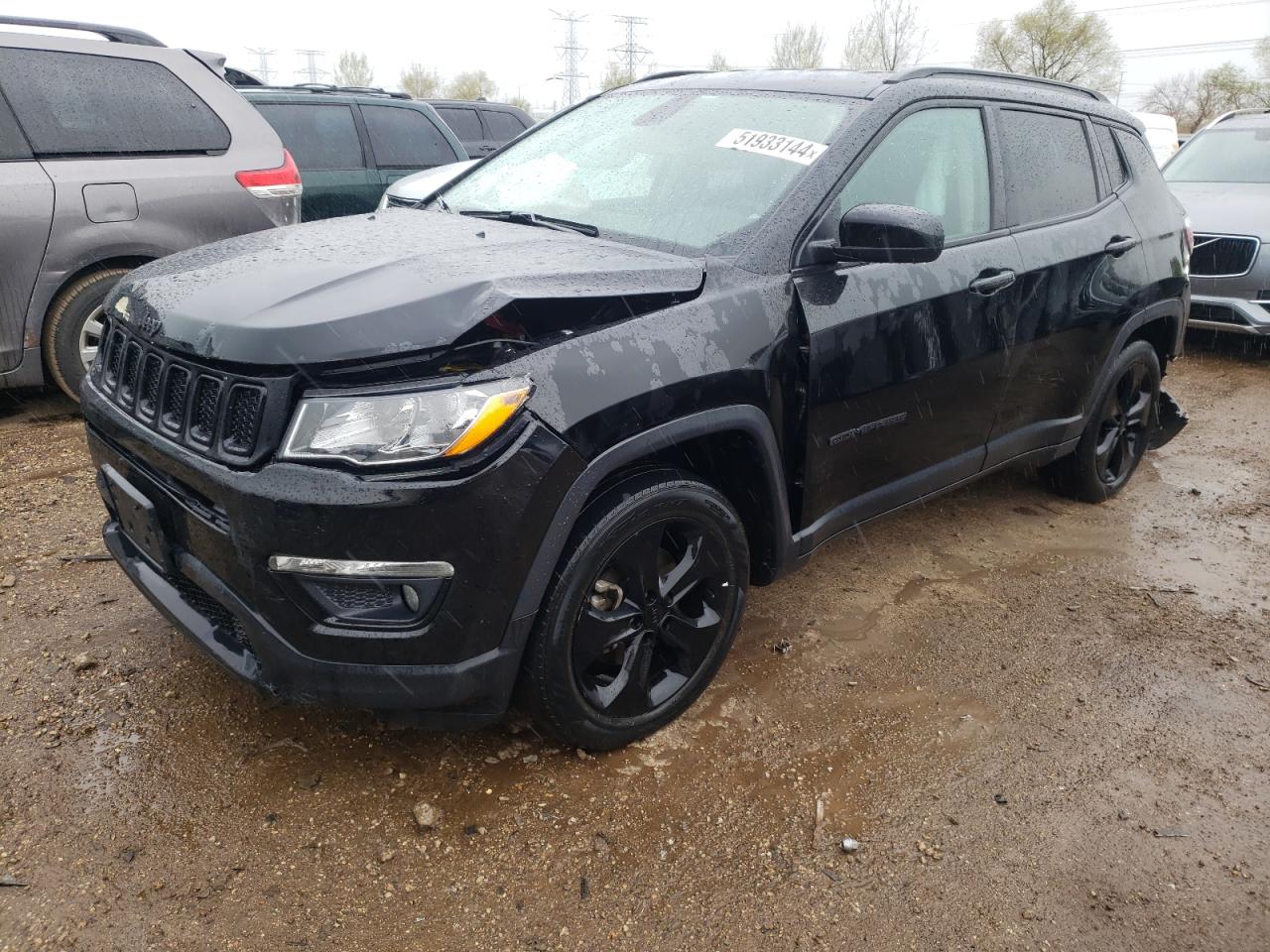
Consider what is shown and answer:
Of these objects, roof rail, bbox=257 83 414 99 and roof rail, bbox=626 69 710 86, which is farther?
roof rail, bbox=257 83 414 99

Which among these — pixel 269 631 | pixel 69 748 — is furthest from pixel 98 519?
pixel 269 631

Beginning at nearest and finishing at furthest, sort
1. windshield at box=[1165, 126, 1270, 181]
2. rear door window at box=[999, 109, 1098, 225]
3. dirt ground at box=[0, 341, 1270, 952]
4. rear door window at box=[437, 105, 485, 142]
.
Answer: dirt ground at box=[0, 341, 1270, 952] → rear door window at box=[999, 109, 1098, 225] → windshield at box=[1165, 126, 1270, 181] → rear door window at box=[437, 105, 485, 142]

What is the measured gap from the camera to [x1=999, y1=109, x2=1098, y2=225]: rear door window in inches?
137

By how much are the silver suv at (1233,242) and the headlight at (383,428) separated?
23.3ft

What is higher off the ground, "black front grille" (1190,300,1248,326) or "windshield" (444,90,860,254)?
"windshield" (444,90,860,254)

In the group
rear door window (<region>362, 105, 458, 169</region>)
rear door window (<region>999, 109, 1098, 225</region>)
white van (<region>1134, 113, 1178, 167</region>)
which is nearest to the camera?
rear door window (<region>999, 109, 1098, 225</region>)

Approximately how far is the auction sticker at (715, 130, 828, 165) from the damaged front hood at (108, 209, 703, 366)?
54 centimetres

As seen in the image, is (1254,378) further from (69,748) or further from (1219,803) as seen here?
(69,748)

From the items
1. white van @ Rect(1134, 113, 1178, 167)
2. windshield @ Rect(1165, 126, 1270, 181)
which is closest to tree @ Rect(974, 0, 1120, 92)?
white van @ Rect(1134, 113, 1178, 167)

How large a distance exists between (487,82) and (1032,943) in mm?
82774

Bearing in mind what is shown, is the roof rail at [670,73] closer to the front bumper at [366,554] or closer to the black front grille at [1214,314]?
the front bumper at [366,554]

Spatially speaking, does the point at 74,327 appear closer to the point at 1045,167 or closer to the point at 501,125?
the point at 1045,167

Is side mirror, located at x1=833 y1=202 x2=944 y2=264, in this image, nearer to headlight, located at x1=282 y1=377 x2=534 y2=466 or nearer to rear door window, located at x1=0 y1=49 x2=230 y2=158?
headlight, located at x1=282 y1=377 x2=534 y2=466

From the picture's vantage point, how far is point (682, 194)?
9.50 ft
